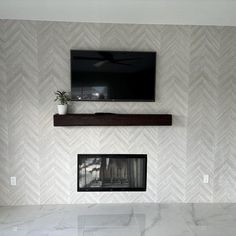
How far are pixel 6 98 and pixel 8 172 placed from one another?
96cm

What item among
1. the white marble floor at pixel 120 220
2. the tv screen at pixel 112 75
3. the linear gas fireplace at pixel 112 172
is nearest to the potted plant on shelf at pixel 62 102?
the tv screen at pixel 112 75

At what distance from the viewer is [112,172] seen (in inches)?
130

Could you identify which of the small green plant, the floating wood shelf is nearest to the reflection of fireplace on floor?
the floating wood shelf

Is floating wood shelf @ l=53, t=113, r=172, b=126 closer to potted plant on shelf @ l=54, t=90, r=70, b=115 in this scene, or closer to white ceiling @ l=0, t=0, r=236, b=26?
potted plant on shelf @ l=54, t=90, r=70, b=115

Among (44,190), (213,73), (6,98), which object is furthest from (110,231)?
(213,73)

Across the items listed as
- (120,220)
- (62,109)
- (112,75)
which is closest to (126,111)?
(112,75)

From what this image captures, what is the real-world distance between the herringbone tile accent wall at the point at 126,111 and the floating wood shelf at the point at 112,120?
0.50 ft

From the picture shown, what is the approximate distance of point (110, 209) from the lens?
308cm

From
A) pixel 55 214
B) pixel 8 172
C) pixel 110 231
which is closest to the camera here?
pixel 110 231

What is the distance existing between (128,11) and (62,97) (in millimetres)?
1295

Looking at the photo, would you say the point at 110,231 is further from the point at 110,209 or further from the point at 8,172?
the point at 8,172

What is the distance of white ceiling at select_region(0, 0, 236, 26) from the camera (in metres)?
2.60

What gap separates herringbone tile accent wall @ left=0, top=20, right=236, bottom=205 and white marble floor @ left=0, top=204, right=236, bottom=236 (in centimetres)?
16

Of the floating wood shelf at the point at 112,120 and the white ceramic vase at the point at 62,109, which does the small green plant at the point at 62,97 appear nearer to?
the white ceramic vase at the point at 62,109
